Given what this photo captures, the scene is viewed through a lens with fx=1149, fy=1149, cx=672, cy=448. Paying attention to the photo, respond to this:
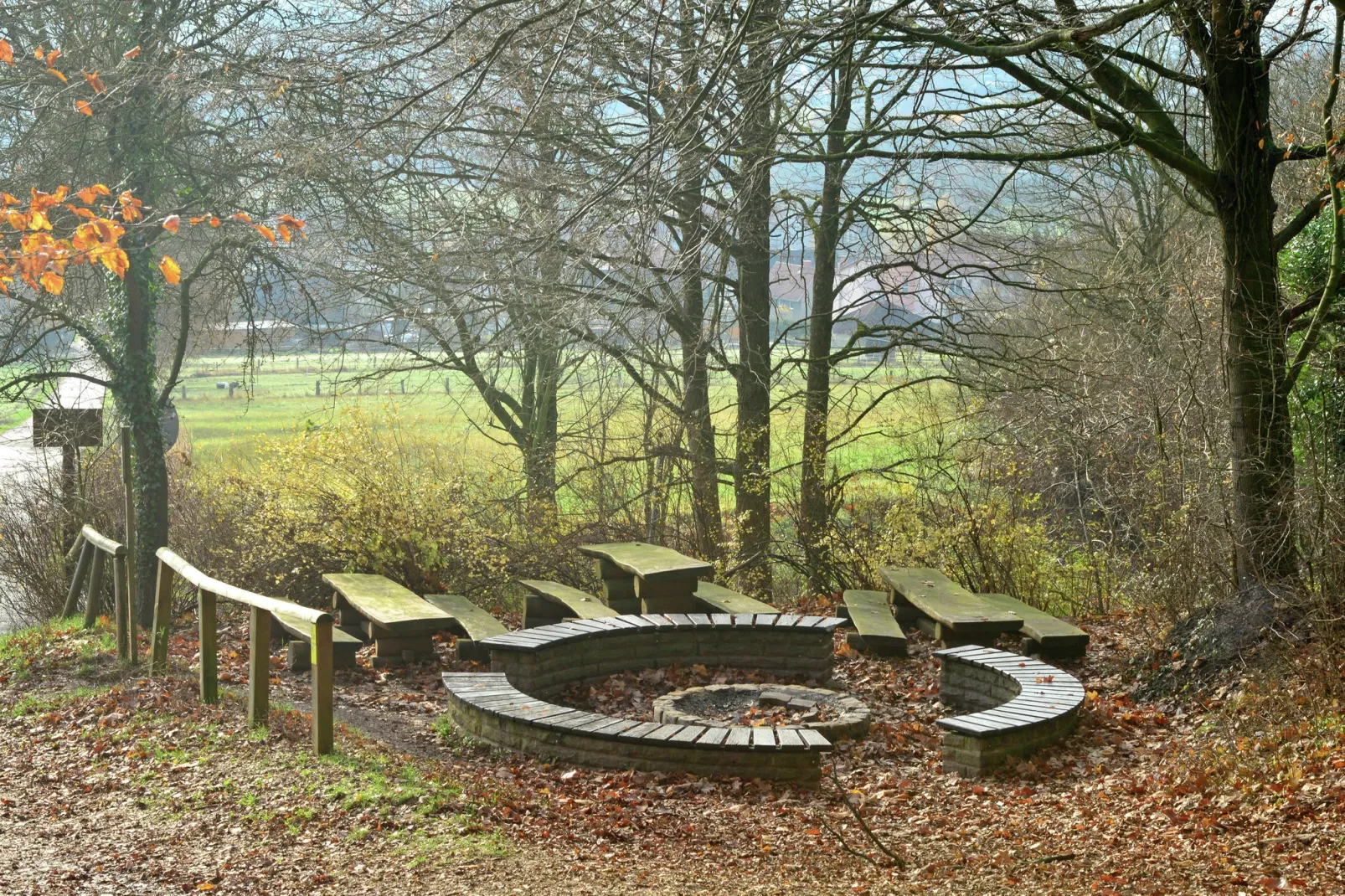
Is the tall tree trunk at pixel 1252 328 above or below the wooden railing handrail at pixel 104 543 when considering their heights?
above

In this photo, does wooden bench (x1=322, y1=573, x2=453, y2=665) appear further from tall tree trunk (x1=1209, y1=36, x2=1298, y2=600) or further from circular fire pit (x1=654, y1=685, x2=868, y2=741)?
tall tree trunk (x1=1209, y1=36, x2=1298, y2=600)

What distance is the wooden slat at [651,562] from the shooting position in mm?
8891

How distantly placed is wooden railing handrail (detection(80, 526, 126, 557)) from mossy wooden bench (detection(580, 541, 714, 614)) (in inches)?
141

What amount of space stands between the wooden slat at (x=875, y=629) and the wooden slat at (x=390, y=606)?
10.1 feet

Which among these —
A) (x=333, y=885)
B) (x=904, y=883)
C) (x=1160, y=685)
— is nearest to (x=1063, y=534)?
(x=1160, y=685)

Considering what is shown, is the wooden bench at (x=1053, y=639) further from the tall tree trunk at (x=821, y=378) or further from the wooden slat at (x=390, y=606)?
the wooden slat at (x=390, y=606)

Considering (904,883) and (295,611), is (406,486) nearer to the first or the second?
(295,611)

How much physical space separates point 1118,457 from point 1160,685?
4137mm

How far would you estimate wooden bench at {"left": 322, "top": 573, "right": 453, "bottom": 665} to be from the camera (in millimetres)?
8273

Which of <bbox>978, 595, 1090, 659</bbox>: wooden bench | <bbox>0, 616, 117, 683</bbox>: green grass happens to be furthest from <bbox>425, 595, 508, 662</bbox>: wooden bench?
<bbox>978, 595, 1090, 659</bbox>: wooden bench

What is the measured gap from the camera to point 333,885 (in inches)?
171

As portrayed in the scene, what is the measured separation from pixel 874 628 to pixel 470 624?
3.03 metres

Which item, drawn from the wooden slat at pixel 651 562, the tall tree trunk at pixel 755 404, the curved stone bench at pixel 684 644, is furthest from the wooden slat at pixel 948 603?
the tall tree trunk at pixel 755 404

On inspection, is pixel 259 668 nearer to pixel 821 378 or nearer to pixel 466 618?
pixel 466 618
